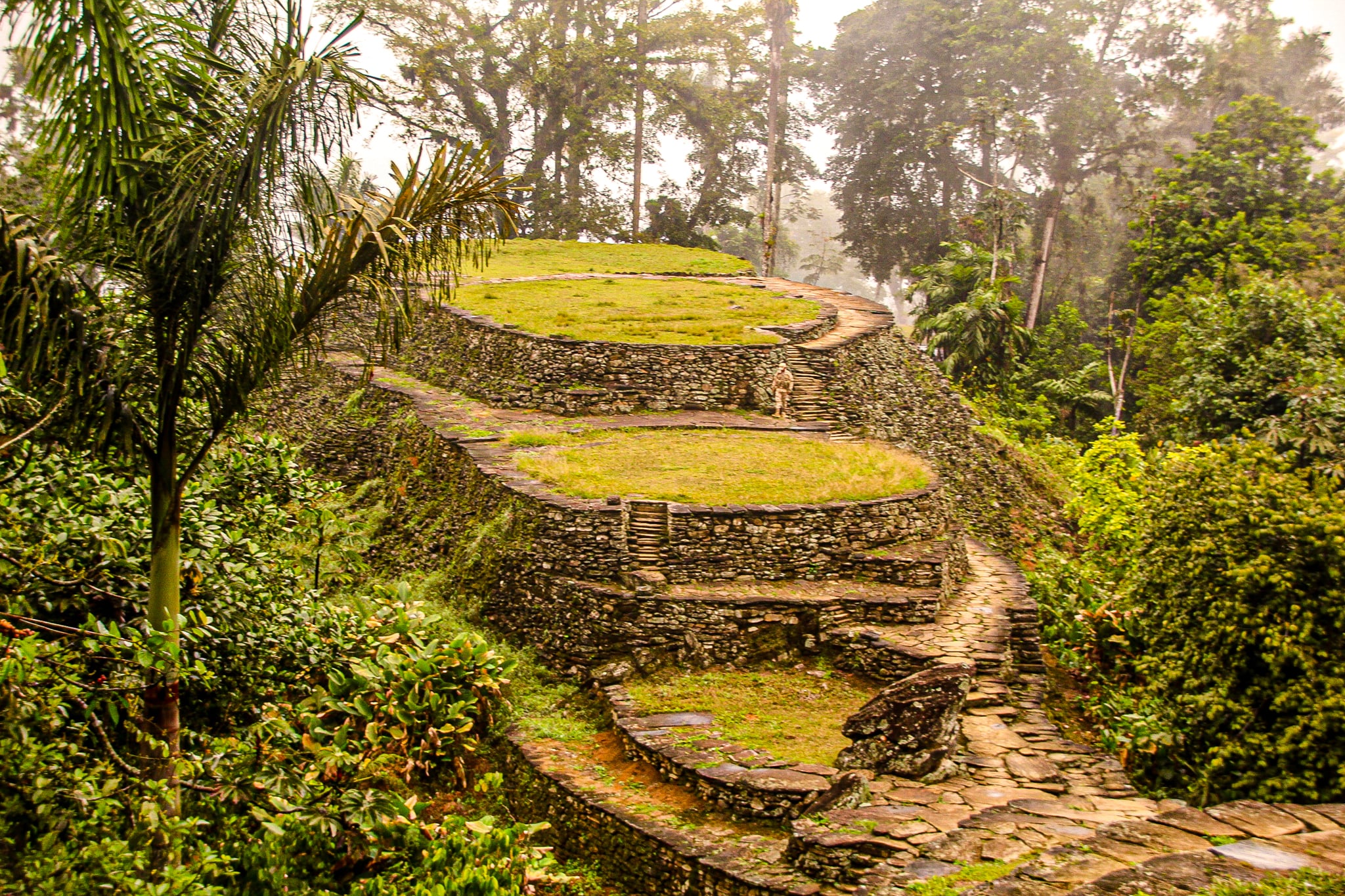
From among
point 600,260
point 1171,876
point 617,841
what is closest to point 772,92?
point 600,260

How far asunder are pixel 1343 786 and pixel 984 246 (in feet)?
75.2

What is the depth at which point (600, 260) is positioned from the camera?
974 inches

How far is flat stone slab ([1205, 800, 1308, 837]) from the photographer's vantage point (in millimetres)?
5188

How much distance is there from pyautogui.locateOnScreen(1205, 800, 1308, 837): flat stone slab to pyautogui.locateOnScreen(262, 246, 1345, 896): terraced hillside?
0.03m

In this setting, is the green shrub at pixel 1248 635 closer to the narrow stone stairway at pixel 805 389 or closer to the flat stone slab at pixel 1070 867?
the flat stone slab at pixel 1070 867

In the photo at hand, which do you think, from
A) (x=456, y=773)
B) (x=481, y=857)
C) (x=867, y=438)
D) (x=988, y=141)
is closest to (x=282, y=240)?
(x=481, y=857)

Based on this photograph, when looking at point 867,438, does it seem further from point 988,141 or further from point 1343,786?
point 988,141

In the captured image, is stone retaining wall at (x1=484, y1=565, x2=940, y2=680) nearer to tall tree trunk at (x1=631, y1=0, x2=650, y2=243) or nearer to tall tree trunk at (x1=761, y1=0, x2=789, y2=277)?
tall tree trunk at (x1=761, y1=0, x2=789, y2=277)

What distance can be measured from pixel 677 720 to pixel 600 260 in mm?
18103

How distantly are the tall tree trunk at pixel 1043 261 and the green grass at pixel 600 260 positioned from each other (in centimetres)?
892

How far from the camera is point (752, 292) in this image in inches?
825

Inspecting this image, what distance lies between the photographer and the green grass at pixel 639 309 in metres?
16.0

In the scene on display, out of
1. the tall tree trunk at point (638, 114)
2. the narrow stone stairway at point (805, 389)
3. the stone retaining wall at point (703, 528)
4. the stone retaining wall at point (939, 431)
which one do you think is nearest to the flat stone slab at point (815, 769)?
the stone retaining wall at point (703, 528)

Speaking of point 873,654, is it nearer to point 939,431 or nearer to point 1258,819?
point 1258,819
